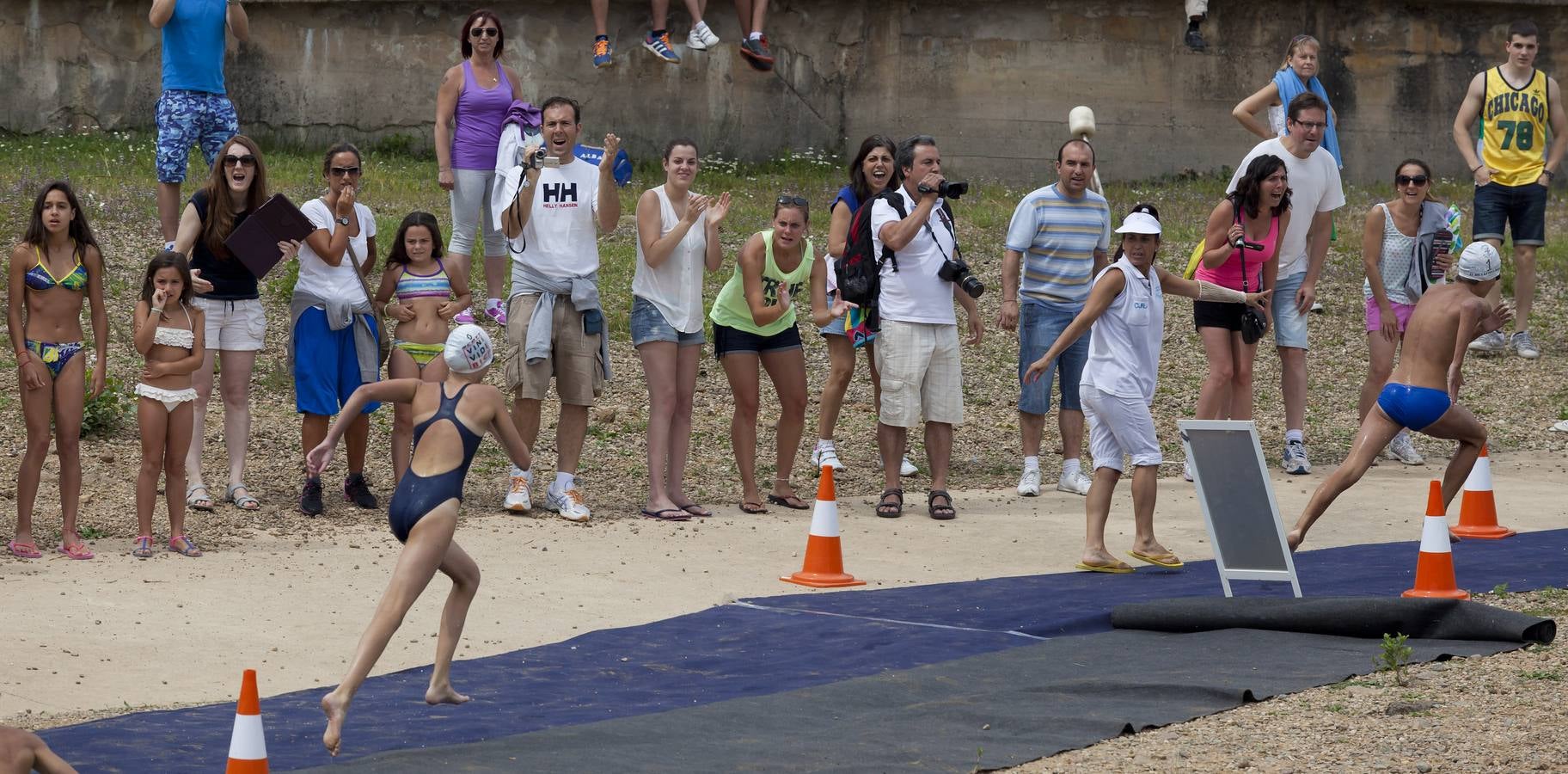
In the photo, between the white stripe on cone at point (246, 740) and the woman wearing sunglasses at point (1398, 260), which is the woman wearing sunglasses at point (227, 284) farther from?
the woman wearing sunglasses at point (1398, 260)

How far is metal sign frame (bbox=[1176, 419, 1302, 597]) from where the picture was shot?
8.07m

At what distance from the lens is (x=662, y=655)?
23.9 feet

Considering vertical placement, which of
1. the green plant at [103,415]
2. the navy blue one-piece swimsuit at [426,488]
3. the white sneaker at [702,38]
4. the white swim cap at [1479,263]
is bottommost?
the green plant at [103,415]

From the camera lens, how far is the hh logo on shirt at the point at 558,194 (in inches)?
405

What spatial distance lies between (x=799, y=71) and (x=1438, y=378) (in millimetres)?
10445

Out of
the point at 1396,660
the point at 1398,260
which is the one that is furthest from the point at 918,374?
the point at 1396,660

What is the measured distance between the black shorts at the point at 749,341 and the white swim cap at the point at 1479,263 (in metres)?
3.43

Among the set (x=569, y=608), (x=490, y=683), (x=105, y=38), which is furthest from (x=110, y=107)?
(x=490, y=683)

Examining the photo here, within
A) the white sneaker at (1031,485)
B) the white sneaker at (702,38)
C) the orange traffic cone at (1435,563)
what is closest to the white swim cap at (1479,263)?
the orange traffic cone at (1435,563)

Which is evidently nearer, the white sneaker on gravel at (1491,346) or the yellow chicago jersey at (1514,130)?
the yellow chicago jersey at (1514,130)

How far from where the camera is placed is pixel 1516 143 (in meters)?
13.7

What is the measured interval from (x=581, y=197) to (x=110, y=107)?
9.79m

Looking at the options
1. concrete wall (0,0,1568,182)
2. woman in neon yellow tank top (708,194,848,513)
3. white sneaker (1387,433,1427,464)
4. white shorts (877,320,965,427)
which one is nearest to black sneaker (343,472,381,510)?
woman in neon yellow tank top (708,194,848,513)

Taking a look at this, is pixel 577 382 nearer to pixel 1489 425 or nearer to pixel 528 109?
pixel 528 109
